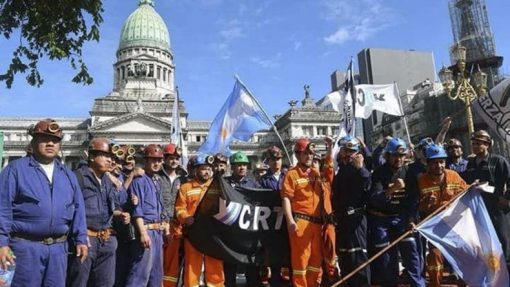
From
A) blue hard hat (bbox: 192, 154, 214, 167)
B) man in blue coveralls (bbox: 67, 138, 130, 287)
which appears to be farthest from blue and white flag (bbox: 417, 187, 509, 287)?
man in blue coveralls (bbox: 67, 138, 130, 287)

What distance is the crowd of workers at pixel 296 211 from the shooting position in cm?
478

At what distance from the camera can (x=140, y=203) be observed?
17.4 ft

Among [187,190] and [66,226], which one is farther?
[187,190]

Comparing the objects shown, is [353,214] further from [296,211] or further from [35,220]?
[35,220]

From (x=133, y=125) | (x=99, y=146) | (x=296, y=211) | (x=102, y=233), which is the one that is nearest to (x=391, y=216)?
(x=296, y=211)

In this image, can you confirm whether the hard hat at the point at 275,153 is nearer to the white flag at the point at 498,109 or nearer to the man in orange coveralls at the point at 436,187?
the man in orange coveralls at the point at 436,187

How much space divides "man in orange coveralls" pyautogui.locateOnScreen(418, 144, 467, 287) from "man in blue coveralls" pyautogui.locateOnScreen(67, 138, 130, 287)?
374cm

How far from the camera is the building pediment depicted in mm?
54469

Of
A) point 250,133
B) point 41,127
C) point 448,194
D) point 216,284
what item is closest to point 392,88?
point 250,133

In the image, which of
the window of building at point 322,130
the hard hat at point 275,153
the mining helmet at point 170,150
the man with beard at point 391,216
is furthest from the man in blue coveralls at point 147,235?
the window of building at point 322,130

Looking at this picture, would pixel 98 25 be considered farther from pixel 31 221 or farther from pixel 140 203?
pixel 31 221

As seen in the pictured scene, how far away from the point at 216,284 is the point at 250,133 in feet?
14.3

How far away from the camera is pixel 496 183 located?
19.8 feet

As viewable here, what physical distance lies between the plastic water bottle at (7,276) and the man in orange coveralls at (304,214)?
2.97 meters
